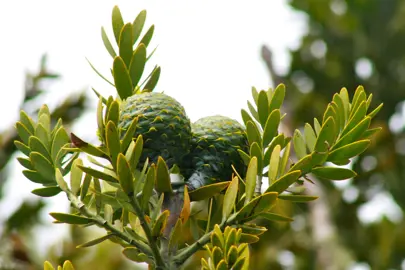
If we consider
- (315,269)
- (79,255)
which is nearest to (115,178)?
(79,255)

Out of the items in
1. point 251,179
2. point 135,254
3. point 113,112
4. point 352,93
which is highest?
point 113,112

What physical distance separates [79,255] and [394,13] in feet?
10.8

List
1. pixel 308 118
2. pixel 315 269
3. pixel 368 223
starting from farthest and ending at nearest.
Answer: pixel 308 118 < pixel 368 223 < pixel 315 269

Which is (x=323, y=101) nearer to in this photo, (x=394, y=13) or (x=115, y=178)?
(x=394, y=13)

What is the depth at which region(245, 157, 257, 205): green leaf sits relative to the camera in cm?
75

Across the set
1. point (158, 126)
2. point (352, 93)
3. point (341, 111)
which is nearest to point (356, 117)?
point (341, 111)

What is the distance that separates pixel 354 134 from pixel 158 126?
0.77 feet

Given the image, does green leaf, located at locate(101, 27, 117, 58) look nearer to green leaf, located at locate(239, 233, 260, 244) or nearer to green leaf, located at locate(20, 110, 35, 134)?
green leaf, located at locate(20, 110, 35, 134)

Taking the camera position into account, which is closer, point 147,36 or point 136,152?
point 136,152

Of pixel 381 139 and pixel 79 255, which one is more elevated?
pixel 79 255

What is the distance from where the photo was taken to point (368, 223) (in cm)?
432

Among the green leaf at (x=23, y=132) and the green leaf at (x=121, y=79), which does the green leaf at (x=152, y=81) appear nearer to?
the green leaf at (x=121, y=79)

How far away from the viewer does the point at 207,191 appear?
77cm

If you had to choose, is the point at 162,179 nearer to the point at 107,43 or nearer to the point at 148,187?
the point at 148,187
